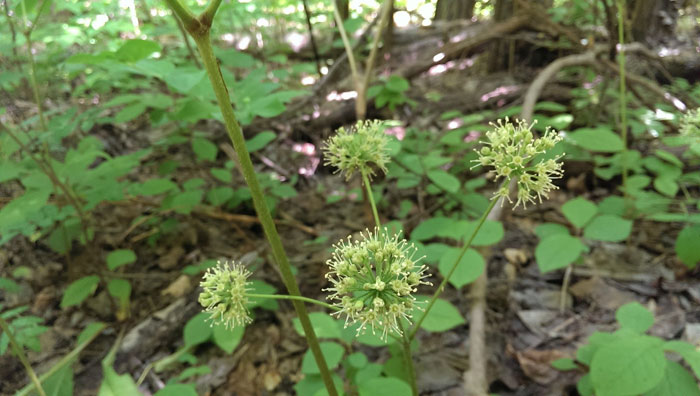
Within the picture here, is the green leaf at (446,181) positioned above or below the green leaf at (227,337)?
above

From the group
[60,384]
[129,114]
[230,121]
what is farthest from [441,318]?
[129,114]

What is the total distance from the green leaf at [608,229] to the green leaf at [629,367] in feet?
2.02

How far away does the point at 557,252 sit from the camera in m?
1.86

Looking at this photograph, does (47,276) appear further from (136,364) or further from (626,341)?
(626,341)

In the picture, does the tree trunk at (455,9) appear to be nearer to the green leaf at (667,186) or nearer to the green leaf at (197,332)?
the green leaf at (667,186)

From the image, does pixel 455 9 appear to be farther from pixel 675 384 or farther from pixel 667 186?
pixel 675 384

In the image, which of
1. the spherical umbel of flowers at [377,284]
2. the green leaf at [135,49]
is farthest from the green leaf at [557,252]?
the green leaf at [135,49]

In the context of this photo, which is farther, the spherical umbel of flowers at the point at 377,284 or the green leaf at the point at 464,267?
the green leaf at the point at 464,267

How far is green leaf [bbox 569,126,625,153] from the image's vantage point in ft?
7.44

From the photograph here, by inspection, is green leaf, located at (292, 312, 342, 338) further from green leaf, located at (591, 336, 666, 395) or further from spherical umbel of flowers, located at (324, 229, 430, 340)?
green leaf, located at (591, 336, 666, 395)

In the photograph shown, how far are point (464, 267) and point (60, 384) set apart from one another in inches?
69.8

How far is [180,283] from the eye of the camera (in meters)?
2.67

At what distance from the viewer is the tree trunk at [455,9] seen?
247 inches

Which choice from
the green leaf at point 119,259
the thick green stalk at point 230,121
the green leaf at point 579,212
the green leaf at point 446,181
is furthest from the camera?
the green leaf at point 119,259
